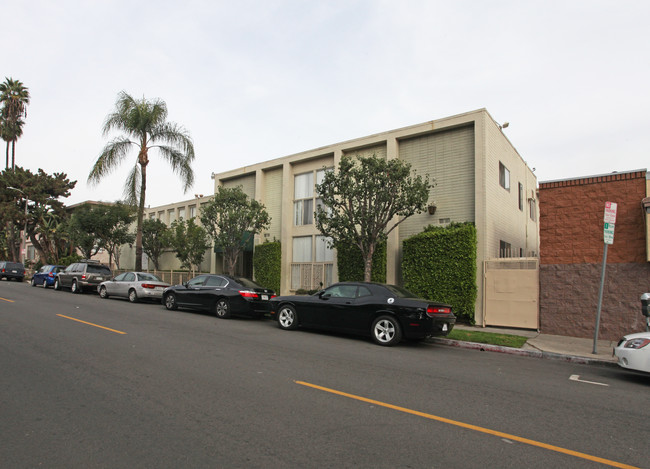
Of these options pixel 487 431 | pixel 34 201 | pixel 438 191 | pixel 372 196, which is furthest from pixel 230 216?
pixel 34 201

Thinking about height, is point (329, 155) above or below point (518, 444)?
above

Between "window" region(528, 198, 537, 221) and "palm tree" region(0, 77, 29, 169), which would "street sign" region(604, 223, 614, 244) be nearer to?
"window" region(528, 198, 537, 221)

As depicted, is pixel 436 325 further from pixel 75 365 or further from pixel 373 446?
pixel 75 365

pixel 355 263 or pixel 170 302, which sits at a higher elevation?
pixel 355 263

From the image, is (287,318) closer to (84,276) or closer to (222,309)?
(222,309)

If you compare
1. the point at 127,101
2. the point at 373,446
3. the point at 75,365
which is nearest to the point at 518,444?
the point at 373,446

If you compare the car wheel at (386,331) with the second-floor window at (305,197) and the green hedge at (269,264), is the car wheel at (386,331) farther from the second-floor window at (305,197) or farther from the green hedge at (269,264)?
the green hedge at (269,264)

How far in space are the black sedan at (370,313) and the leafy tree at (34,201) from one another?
37.0 m

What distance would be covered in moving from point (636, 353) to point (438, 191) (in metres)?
9.68

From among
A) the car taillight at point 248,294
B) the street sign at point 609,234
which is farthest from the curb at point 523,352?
the car taillight at point 248,294

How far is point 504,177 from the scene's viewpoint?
1705 centimetres

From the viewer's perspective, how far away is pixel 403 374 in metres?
7.03

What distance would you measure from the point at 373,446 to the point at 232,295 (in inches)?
413

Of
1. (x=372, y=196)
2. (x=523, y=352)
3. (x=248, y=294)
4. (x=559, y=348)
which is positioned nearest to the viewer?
(x=523, y=352)
